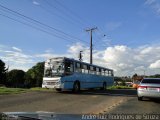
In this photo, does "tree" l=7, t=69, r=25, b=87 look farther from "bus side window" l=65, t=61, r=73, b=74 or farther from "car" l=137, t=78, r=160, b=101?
"car" l=137, t=78, r=160, b=101

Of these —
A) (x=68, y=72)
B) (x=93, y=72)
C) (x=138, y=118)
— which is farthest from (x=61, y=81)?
(x=138, y=118)

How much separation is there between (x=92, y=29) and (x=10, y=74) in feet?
262

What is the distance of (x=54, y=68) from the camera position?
82.0ft

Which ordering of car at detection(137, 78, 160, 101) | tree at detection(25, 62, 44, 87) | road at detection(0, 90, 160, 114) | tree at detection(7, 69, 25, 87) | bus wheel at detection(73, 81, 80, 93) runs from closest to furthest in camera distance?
road at detection(0, 90, 160, 114), car at detection(137, 78, 160, 101), bus wheel at detection(73, 81, 80, 93), tree at detection(25, 62, 44, 87), tree at detection(7, 69, 25, 87)

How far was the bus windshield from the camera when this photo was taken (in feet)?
80.5

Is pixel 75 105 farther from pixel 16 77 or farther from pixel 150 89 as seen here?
pixel 16 77

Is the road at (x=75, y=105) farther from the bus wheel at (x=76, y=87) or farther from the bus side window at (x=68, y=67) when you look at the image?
the bus wheel at (x=76, y=87)

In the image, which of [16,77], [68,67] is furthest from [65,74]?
[16,77]

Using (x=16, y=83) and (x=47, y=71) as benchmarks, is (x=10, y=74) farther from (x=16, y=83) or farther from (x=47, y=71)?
(x=47, y=71)

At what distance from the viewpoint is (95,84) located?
3172 centimetres

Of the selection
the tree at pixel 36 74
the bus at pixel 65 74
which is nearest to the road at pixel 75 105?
the bus at pixel 65 74

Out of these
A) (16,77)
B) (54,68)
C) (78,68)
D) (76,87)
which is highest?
(16,77)

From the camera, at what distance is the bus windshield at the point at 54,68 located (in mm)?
24552

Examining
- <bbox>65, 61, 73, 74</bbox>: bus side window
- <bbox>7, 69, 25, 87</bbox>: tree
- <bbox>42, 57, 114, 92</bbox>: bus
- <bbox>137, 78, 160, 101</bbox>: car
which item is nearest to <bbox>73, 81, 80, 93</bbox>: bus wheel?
<bbox>42, 57, 114, 92</bbox>: bus
